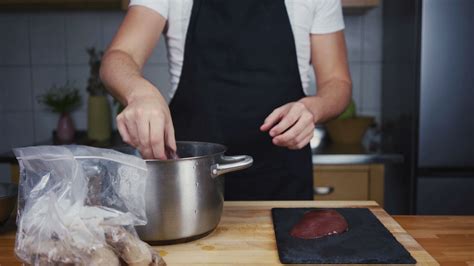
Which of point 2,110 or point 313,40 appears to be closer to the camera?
point 313,40

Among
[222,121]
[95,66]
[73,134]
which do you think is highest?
[95,66]

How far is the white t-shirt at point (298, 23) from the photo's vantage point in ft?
4.30

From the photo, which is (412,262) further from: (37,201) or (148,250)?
(37,201)

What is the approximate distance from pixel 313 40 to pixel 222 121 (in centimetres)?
31

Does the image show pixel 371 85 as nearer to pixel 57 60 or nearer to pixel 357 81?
pixel 357 81

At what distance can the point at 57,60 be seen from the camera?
2.48 m

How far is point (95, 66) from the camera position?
93.7 inches

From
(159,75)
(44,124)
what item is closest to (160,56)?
(159,75)

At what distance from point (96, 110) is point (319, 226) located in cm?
170

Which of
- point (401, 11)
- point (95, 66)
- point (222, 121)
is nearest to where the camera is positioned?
point (222, 121)

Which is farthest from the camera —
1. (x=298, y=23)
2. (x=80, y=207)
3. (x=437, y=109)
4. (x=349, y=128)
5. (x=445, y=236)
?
(x=349, y=128)

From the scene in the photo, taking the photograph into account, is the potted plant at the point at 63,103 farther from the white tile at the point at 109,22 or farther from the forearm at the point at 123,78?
the forearm at the point at 123,78

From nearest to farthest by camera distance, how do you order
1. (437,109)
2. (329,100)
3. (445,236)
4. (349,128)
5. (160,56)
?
(445,236), (329,100), (437,109), (349,128), (160,56)

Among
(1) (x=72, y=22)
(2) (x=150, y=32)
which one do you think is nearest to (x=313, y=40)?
(2) (x=150, y=32)
